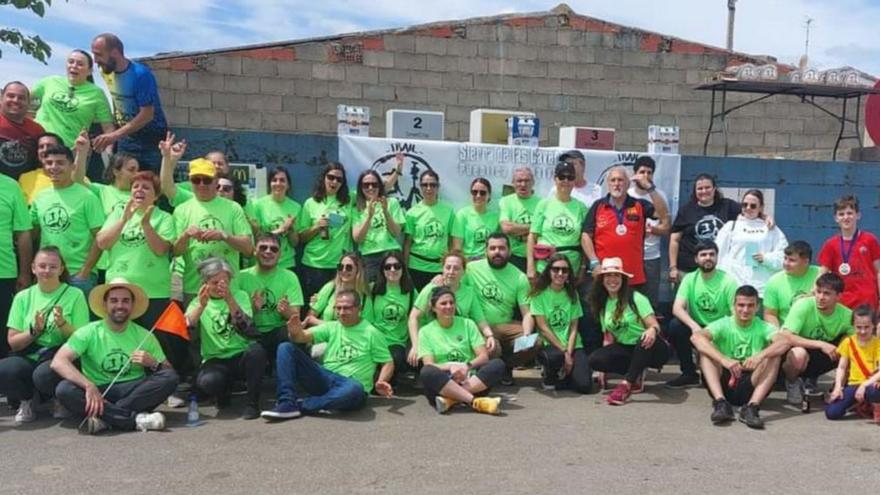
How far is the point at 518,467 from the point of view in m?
4.67

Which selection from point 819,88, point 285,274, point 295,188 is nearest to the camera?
point 285,274

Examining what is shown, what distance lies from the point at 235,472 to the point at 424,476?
3.44 feet

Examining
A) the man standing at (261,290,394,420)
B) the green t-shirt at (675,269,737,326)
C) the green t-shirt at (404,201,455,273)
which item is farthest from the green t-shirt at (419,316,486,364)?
the green t-shirt at (675,269,737,326)

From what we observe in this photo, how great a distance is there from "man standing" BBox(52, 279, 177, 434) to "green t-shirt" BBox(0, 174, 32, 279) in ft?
2.70

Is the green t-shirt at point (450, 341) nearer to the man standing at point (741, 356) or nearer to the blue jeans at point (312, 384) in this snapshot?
the blue jeans at point (312, 384)

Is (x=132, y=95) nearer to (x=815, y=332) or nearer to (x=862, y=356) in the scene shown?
(x=815, y=332)

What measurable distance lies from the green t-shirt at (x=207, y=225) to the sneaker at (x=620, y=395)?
3.06 metres

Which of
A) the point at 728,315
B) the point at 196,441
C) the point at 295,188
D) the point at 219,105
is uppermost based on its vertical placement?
the point at 219,105

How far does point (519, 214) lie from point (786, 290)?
2.33 metres

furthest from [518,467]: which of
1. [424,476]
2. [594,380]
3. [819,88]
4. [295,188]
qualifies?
[819,88]

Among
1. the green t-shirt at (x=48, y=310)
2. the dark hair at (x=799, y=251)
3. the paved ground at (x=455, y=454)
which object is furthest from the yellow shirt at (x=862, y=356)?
the green t-shirt at (x=48, y=310)

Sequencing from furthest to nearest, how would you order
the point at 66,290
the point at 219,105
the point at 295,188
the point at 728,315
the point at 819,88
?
the point at 219,105, the point at 819,88, the point at 295,188, the point at 728,315, the point at 66,290

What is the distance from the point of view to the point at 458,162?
8.16m

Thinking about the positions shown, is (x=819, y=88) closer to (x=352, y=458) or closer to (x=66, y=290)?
(x=352, y=458)
